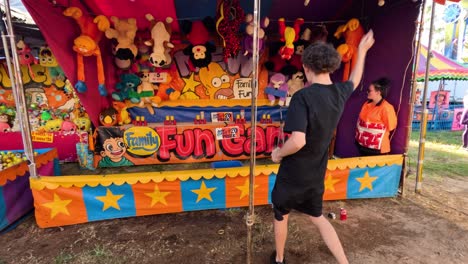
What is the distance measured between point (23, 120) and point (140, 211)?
1.45 m

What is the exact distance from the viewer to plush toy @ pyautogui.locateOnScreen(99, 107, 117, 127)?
175 inches

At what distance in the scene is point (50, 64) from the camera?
14.8 ft

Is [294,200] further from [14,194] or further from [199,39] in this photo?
[199,39]

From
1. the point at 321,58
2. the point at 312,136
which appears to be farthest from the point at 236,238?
the point at 321,58

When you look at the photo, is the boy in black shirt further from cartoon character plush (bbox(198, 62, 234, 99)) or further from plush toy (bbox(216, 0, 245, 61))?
cartoon character plush (bbox(198, 62, 234, 99))

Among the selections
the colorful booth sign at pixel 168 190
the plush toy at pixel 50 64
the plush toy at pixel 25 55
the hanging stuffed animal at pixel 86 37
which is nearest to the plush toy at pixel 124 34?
the hanging stuffed animal at pixel 86 37

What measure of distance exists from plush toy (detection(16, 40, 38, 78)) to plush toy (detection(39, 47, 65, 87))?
0.13m

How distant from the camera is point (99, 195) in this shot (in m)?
2.70

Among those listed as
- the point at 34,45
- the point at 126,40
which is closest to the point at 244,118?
the point at 126,40

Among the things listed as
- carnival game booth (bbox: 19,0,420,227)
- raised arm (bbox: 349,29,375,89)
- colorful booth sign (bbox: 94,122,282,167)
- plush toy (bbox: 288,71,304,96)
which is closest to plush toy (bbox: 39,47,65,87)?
carnival game booth (bbox: 19,0,420,227)

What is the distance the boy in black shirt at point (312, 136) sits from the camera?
1575 mm

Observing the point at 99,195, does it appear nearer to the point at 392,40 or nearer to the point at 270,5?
the point at 270,5

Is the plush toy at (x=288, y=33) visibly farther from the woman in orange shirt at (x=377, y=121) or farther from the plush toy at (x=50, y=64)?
the plush toy at (x=50, y=64)

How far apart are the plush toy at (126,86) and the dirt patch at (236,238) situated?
239cm
